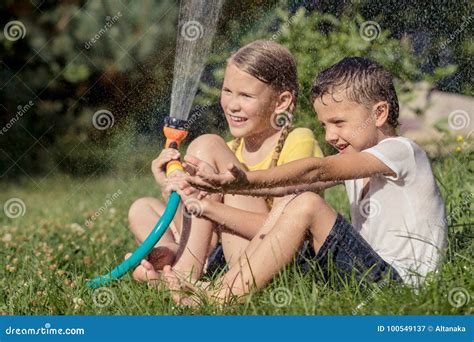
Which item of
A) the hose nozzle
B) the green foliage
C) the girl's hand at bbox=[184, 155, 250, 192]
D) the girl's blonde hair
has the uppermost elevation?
the green foliage

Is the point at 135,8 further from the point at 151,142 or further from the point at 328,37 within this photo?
the point at 328,37

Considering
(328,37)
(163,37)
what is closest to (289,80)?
(328,37)

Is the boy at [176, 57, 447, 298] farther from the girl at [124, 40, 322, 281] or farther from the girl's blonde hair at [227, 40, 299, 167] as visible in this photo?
the girl's blonde hair at [227, 40, 299, 167]

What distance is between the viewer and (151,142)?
4559 mm

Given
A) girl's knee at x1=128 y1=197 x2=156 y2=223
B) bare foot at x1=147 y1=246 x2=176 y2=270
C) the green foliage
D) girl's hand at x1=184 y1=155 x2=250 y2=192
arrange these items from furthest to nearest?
the green foliage → girl's knee at x1=128 y1=197 x2=156 y2=223 → bare foot at x1=147 y1=246 x2=176 y2=270 → girl's hand at x1=184 y1=155 x2=250 y2=192

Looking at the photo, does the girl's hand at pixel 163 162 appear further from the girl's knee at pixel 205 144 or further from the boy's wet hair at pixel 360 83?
the boy's wet hair at pixel 360 83

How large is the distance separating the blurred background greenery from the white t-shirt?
1.18 metres

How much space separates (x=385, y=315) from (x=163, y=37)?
346cm

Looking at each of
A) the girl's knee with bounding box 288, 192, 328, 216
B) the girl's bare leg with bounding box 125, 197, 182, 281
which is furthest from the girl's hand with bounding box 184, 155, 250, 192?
the girl's bare leg with bounding box 125, 197, 182, 281

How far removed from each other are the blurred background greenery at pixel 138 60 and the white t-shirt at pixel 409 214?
1.18m

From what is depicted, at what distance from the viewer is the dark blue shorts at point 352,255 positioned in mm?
2299

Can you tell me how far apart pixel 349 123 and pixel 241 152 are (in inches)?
21.8

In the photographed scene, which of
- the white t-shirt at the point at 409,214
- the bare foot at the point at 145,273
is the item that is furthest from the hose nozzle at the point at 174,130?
the white t-shirt at the point at 409,214

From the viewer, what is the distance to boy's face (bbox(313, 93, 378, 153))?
2.40 m
